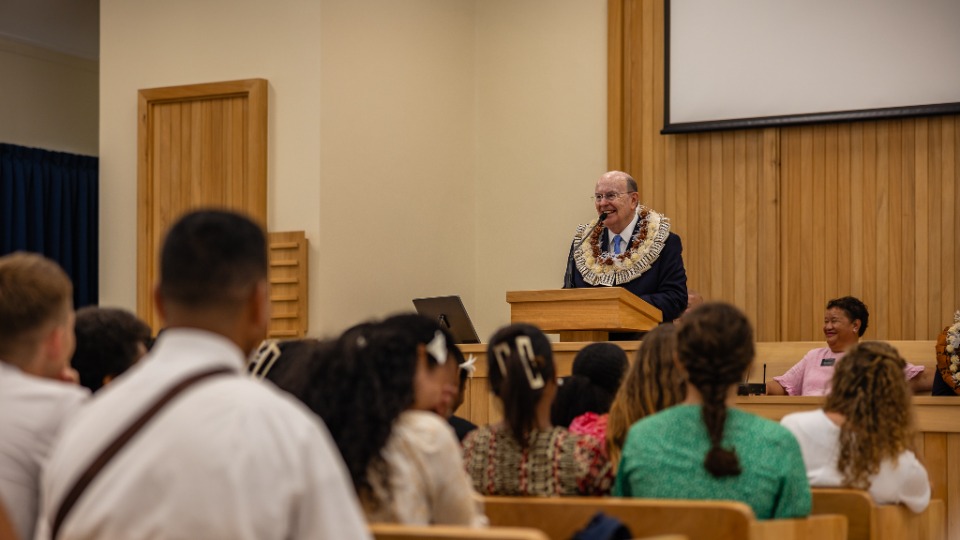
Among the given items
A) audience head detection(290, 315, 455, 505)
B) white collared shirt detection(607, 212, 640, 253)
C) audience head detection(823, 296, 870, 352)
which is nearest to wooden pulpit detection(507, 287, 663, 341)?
white collared shirt detection(607, 212, 640, 253)

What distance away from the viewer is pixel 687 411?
2.98 meters

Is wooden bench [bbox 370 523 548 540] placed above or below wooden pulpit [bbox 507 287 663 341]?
below

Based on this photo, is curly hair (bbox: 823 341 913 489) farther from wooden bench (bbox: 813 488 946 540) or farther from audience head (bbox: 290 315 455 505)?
audience head (bbox: 290 315 455 505)

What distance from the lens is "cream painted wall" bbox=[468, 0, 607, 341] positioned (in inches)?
347

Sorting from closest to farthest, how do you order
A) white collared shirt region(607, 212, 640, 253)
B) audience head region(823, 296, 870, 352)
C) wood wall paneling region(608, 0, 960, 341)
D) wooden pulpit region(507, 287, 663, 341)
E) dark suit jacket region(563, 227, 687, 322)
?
wooden pulpit region(507, 287, 663, 341) → dark suit jacket region(563, 227, 687, 322) → white collared shirt region(607, 212, 640, 253) → audience head region(823, 296, 870, 352) → wood wall paneling region(608, 0, 960, 341)

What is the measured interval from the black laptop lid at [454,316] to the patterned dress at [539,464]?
11.1ft

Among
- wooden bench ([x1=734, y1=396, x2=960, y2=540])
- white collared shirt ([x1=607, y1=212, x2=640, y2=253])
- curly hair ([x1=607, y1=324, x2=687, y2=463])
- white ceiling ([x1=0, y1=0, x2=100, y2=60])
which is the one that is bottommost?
wooden bench ([x1=734, y1=396, x2=960, y2=540])

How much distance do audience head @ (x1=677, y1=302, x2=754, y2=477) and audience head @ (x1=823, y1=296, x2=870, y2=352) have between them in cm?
440

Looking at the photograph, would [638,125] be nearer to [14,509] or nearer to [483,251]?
[483,251]

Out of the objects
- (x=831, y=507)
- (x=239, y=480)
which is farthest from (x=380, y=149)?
(x=239, y=480)

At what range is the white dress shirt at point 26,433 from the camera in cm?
225

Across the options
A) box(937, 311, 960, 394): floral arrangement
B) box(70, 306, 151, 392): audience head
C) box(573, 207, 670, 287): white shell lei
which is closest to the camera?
box(70, 306, 151, 392): audience head

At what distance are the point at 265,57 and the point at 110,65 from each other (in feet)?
3.91

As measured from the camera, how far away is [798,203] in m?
8.27
